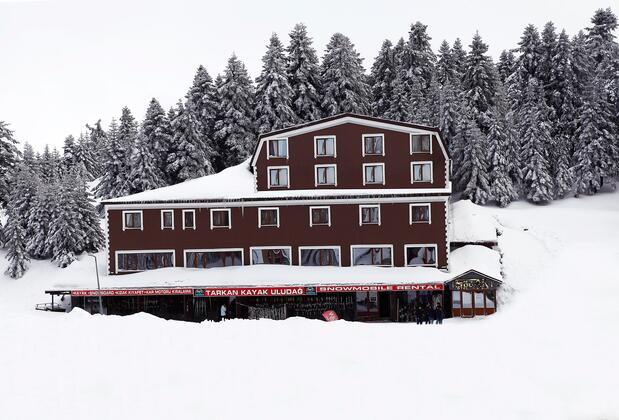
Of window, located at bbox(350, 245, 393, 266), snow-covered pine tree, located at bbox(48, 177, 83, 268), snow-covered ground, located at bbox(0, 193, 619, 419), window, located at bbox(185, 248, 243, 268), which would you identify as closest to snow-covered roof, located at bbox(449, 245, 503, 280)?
window, located at bbox(350, 245, 393, 266)

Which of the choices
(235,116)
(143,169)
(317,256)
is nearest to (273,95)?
(235,116)

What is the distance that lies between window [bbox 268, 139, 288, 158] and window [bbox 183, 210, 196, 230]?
6979 mm

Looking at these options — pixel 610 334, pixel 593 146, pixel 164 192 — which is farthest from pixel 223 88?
pixel 610 334

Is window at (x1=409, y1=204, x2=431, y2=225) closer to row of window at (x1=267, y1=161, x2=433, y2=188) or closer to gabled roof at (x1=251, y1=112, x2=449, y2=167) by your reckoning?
row of window at (x1=267, y1=161, x2=433, y2=188)

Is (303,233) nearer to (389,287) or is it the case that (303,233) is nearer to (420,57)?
(389,287)

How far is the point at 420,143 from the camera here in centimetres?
4184

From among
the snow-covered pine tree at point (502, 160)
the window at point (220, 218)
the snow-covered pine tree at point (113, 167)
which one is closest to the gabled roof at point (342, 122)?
the window at point (220, 218)

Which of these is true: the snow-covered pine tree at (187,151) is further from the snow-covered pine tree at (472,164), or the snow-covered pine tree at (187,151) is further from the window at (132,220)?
the snow-covered pine tree at (472,164)

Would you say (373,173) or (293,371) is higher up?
(373,173)

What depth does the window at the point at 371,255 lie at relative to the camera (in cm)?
3909

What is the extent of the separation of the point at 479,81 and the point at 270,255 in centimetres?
3566

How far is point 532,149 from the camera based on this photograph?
5694 centimetres

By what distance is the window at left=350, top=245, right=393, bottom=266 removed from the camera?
1539 inches

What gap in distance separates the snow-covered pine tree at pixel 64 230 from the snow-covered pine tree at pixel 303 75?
1009 inches
